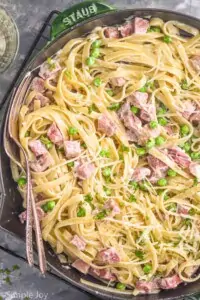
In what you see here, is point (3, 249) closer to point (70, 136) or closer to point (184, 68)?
point (70, 136)

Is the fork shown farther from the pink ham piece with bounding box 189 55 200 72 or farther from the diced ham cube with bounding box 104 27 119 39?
the pink ham piece with bounding box 189 55 200 72

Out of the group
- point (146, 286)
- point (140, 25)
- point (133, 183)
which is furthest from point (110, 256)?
point (140, 25)

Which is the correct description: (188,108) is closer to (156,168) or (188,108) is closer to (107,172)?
(156,168)

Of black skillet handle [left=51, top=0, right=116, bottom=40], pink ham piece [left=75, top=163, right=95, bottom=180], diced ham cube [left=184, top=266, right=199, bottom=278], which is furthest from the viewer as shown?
black skillet handle [left=51, top=0, right=116, bottom=40]

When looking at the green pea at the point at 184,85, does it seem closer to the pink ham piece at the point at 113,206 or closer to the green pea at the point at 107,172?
the green pea at the point at 107,172

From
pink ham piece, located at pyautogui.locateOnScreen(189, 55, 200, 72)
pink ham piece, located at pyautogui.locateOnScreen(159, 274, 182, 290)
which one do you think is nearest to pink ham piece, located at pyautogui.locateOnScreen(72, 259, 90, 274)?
pink ham piece, located at pyautogui.locateOnScreen(159, 274, 182, 290)

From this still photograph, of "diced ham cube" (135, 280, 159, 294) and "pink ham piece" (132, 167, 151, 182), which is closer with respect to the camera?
"pink ham piece" (132, 167, 151, 182)

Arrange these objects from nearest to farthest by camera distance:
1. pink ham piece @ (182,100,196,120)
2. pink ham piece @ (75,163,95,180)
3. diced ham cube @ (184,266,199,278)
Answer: pink ham piece @ (75,163,95,180), pink ham piece @ (182,100,196,120), diced ham cube @ (184,266,199,278)
